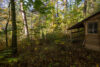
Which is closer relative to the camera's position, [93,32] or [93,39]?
[93,39]

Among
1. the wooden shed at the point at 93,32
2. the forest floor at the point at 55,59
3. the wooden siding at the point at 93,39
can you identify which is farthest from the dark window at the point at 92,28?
the forest floor at the point at 55,59

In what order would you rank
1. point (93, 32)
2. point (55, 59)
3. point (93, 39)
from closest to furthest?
point (55, 59)
point (93, 39)
point (93, 32)

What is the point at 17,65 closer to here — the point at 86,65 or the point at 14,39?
the point at 14,39

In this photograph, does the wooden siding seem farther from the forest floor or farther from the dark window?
the forest floor

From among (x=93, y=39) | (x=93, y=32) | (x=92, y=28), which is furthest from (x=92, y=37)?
(x=92, y=28)

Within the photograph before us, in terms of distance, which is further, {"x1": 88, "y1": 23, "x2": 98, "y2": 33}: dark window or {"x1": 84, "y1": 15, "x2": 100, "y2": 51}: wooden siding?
{"x1": 88, "y1": 23, "x2": 98, "y2": 33}: dark window

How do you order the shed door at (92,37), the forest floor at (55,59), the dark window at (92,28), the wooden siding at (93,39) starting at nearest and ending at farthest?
the forest floor at (55,59), the wooden siding at (93,39), the shed door at (92,37), the dark window at (92,28)

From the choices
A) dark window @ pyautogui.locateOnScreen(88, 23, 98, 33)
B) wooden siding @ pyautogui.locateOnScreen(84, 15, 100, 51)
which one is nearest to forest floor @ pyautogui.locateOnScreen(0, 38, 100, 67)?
wooden siding @ pyautogui.locateOnScreen(84, 15, 100, 51)

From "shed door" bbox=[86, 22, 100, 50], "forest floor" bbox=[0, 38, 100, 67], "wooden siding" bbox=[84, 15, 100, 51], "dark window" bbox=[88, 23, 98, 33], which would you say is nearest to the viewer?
"forest floor" bbox=[0, 38, 100, 67]

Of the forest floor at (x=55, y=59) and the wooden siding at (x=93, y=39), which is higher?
the wooden siding at (x=93, y=39)

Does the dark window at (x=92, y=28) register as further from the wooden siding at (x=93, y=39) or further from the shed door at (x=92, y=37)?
the wooden siding at (x=93, y=39)

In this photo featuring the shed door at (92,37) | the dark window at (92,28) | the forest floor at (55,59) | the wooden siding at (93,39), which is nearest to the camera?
the forest floor at (55,59)

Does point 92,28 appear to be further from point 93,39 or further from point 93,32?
point 93,39

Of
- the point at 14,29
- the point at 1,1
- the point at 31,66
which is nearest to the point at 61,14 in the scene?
the point at 1,1
